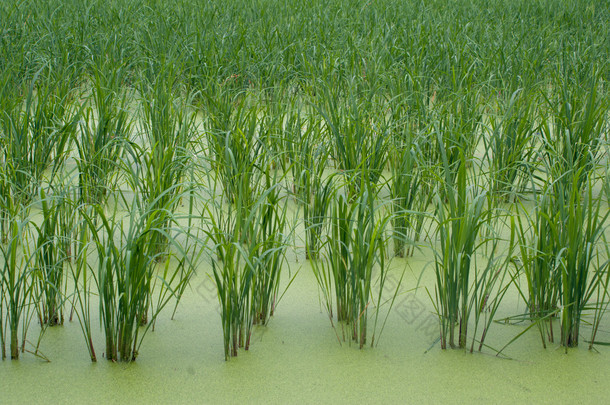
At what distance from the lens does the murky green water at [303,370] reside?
1695 mm

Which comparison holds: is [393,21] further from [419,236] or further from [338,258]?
[338,258]

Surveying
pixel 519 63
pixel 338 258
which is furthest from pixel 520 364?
pixel 519 63

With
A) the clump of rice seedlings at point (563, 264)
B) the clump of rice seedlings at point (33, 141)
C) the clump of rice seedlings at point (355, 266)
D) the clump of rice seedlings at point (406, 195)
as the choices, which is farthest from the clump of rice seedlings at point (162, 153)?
the clump of rice seedlings at point (563, 264)

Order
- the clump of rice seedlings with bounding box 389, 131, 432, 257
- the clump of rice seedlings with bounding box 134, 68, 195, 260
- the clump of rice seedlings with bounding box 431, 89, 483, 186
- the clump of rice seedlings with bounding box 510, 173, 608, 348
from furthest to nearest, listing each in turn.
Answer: the clump of rice seedlings with bounding box 431, 89, 483, 186, the clump of rice seedlings with bounding box 389, 131, 432, 257, the clump of rice seedlings with bounding box 134, 68, 195, 260, the clump of rice seedlings with bounding box 510, 173, 608, 348

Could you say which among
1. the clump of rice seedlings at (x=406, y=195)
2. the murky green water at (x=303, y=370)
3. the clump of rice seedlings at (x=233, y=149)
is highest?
the clump of rice seedlings at (x=233, y=149)

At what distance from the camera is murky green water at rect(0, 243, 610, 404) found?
1.70 meters

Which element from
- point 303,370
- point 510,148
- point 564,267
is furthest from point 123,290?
point 510,148

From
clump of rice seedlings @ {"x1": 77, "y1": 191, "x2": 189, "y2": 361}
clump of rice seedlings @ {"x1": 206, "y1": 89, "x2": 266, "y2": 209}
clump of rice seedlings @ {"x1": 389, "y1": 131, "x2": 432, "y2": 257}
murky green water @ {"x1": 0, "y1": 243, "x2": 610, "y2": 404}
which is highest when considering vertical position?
clump of rice seedlings @ {"x1": 206, "y1": 89, "x2": 266, "y2": 209}

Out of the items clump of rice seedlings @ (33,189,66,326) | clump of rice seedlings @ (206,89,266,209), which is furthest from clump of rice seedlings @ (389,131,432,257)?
clump of rice seedlings @ (33,189,66,326)

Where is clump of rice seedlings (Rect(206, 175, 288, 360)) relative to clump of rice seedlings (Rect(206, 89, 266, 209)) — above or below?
below

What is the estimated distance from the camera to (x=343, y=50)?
440cm

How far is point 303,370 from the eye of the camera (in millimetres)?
1797

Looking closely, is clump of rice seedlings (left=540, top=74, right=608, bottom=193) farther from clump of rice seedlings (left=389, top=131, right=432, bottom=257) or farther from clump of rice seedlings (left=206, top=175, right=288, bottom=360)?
clump of rice seedlings (left=206, top=175, right=288, bottom=360)

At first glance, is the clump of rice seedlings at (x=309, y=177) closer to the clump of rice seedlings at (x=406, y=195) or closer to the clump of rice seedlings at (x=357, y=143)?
the clump of rice seedlings at (x=357, y=143)
